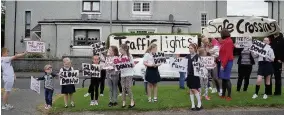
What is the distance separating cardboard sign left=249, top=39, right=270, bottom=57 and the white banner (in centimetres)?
281

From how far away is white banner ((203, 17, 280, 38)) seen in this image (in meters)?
15.8

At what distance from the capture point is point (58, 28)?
1384 inches

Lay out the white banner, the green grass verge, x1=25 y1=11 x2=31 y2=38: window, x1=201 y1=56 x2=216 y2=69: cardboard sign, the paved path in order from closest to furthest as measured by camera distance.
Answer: the paved path
the green grass verge
x1=201 y1=56 x2=216 y2=69: cardboard sign
the white banner
x1=25 y1=11 x2=31 y2=38: window

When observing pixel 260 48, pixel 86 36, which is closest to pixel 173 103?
pixel 260 48

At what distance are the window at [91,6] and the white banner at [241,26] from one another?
75.0 feet

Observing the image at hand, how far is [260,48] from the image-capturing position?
13.1 meters

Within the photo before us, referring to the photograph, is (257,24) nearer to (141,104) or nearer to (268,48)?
(268,48)

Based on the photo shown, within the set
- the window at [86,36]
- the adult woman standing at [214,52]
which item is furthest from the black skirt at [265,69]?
the window at [86,36]

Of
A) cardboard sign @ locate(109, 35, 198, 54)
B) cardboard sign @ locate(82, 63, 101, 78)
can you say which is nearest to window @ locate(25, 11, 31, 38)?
cardboard sign @ locate(109, 35, 198, 54)

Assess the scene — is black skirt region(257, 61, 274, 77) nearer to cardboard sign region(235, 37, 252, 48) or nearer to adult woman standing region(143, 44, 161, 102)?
cardboard sign region(235, 37, 252, 48)

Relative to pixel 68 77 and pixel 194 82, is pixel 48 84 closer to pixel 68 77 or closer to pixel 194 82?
pixel 68 77

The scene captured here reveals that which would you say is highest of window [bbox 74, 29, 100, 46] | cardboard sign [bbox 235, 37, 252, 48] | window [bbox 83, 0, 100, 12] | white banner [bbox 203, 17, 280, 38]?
window [bbox 83, 0, 100, 12]

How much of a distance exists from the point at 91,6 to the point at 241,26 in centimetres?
2347

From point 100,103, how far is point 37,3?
2714cm
